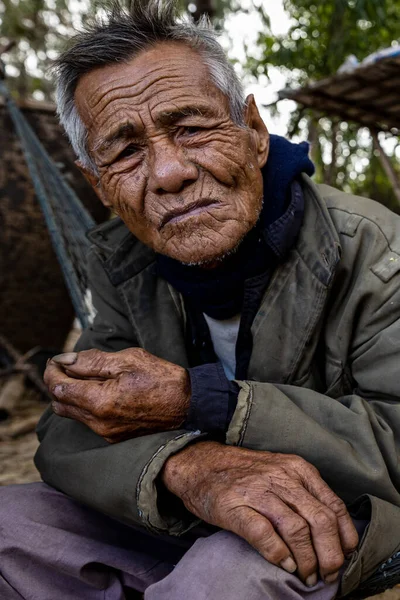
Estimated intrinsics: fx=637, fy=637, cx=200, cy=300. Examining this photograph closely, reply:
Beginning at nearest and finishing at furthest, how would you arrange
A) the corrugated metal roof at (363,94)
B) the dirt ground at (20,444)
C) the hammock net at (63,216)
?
the hammock net at (63,216), the dirt ground at (20,444), the corrugated metal roof at (363,94)

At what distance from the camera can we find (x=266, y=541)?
116 cm

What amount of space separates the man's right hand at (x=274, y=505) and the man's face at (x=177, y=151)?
531mm

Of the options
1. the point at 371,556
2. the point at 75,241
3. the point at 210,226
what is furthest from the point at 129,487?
the point at 75,241

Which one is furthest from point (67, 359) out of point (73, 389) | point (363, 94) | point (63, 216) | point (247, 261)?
point (363, 94)

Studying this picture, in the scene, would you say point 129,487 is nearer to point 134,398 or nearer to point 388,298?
point 134,398

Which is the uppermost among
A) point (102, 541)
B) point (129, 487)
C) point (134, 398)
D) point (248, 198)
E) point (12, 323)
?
point (248, 198)

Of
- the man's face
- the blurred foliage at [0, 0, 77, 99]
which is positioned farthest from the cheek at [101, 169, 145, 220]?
the blurred foliage at [0, 0, 77, 99]

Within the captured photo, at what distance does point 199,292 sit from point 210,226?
0.67 feet

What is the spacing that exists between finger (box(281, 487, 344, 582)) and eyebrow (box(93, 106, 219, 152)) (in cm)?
96

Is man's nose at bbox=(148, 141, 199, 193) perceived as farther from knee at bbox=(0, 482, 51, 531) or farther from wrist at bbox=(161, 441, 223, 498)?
knee at bbox=(0, 482, 51, 531)

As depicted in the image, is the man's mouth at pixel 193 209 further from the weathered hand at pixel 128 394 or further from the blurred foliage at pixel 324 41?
the blurred foliage at pixel 324 41

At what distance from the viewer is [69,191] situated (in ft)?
10.4

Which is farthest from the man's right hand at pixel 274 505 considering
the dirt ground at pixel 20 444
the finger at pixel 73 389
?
the dirt ground at pixel 20 444

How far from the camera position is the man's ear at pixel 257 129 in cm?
175
